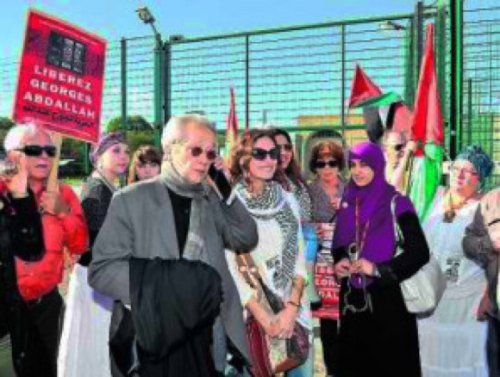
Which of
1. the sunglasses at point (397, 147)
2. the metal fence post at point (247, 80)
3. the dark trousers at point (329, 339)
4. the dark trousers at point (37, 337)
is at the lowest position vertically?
the dark trousers at point (329, 339)

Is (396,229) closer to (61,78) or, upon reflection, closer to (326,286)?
(326,286)

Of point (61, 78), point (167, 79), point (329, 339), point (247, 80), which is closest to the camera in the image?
point (61, 78)

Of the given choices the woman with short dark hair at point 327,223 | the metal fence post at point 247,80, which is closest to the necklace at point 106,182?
the woman with short dark hair at point 327,223

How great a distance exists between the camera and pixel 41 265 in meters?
3.51

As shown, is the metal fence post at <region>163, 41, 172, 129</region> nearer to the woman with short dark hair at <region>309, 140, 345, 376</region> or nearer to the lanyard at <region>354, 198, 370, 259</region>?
the woman with short dark hair at <region>309, 140, 345, 376</region>

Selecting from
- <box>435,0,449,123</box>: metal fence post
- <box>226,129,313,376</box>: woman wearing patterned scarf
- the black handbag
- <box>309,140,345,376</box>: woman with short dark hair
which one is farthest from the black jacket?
<box>435,0,449,123</box>: metal fence post

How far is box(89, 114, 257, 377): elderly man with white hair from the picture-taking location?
2590 mm

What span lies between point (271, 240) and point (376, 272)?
66 centimetres

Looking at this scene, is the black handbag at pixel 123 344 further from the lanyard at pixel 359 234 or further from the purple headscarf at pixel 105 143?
the purple headscarf at pixel 105 143

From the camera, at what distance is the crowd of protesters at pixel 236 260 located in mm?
2717

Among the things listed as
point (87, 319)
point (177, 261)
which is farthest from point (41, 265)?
point (177, 261)

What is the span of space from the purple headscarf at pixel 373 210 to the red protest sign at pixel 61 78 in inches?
75.5

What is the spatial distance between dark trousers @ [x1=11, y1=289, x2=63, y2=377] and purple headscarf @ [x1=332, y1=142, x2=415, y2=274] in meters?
1.73

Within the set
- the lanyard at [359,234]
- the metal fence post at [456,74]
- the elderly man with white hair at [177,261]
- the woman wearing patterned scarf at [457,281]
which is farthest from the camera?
the metal fence post at [456,74]
